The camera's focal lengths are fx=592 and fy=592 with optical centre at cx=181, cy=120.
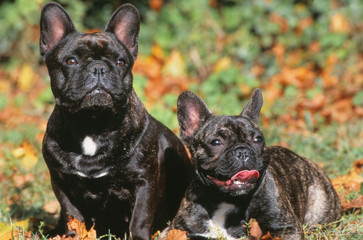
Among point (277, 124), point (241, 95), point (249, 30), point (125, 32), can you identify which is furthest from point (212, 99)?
point (125, 32)

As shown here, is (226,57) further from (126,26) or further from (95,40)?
(95,40)

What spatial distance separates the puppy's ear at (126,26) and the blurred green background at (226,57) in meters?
2.93

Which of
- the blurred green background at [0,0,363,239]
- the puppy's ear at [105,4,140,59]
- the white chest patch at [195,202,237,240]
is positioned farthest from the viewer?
the blurred green background at [0,0,363,239]

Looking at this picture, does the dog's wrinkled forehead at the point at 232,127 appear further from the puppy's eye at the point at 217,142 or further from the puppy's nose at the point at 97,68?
the puppy's nose at the point at 97,68

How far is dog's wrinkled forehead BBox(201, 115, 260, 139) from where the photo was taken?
4.25 meters

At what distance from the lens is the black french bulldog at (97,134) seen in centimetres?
414

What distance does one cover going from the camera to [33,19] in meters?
9.95

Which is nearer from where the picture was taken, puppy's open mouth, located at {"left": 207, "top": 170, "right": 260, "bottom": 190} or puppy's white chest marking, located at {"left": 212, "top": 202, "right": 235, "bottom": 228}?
puppy's open mouth, located at {"left": 207, "top": 170, "right": 260, "bottom": 190}

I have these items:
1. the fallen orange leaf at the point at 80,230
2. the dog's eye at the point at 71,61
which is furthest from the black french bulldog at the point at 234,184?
the dog's eye at the point at 71,61

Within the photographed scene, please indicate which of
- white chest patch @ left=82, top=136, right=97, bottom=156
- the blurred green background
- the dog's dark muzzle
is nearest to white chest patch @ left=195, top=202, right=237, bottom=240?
white chest patch @ left=82, top=136, right=97, bottom=156

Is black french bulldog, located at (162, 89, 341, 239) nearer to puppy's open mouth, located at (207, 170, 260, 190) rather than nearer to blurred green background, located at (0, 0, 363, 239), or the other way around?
puppy's open mouth, located at (207, 170, 260, 190)

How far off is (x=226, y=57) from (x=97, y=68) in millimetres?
6137

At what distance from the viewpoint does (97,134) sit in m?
4.27

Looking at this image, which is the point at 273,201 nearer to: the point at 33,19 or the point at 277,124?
the point at 277,124
